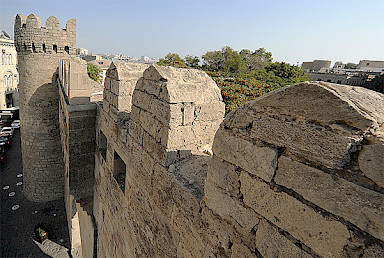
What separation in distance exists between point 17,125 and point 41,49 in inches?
643

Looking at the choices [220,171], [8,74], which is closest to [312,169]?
[220,171]

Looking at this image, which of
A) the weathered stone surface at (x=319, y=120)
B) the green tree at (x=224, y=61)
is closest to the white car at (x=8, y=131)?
the green tree at (x=224, y=61)

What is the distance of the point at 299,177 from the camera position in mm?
1244

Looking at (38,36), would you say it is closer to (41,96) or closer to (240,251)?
(41,96)

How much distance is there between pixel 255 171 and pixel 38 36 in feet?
40.8

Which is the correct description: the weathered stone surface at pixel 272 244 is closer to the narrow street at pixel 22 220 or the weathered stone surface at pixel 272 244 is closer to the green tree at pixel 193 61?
the narrow street at pixel 22 220

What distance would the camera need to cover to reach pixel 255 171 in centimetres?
147

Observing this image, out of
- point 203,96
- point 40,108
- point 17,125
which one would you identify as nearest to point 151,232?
point 203,96

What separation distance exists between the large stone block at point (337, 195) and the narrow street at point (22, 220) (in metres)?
11.8

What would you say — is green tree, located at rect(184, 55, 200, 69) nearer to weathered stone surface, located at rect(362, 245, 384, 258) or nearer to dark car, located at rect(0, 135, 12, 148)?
dark car, located at rect(0, 135, 12, 148)

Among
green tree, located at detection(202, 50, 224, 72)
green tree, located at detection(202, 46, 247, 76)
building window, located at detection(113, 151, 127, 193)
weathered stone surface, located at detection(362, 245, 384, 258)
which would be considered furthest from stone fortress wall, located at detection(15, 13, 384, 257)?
green tree, located at detection(202, 50, 224, 72)

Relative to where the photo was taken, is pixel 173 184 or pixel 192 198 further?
pixel 173 184

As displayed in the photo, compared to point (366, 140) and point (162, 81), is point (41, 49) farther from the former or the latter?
point (366, 140)

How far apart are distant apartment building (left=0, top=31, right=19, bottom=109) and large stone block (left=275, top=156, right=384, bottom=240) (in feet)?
104
